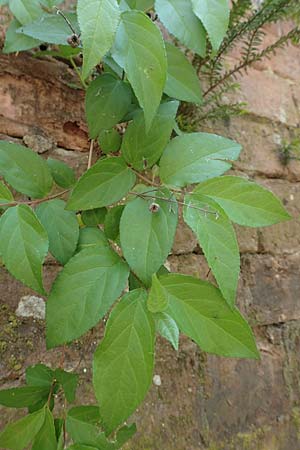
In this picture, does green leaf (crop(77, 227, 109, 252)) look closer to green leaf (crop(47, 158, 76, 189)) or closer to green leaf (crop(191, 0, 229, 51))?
green leaf (crop(47, 158, 76, 189))

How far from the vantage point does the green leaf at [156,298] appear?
556 mm

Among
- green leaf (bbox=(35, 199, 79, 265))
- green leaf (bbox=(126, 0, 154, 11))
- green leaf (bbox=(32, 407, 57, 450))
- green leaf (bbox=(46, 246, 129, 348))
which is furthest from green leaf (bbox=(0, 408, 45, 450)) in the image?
green leaf (bbox=(126, 0, 154, 11))

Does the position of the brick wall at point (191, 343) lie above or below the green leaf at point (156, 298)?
below

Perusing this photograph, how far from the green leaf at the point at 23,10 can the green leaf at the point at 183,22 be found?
9.1 inches

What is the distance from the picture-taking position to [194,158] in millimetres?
673

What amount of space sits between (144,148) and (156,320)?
260 mm

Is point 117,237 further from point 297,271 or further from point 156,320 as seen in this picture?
point 297,271

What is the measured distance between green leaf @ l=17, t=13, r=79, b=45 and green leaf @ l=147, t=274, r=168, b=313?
426 mm

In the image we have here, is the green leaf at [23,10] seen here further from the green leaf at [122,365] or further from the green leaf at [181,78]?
the green leaf at [122,365]

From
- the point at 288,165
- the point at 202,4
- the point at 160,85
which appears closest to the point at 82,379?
the point at 160,85

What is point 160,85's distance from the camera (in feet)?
1.94

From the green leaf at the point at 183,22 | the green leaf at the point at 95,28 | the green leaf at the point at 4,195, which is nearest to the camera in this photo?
the green leaf at the point at 95,28

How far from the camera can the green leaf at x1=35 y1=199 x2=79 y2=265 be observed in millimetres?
658

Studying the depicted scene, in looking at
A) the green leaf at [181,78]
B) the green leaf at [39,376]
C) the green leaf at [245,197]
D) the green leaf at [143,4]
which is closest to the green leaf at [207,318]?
the green leaf at [245,197]
